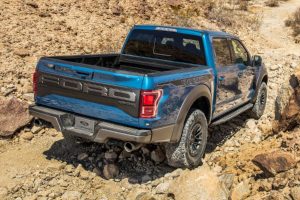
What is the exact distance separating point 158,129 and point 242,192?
1.33m

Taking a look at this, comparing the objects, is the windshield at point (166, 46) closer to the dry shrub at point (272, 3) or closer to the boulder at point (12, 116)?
the boulder at point (12, 116)

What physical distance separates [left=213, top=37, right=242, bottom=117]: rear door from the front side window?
0.23m

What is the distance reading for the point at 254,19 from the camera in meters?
19.4

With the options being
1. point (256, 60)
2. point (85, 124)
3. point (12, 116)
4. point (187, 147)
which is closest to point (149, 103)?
point (85, 124)

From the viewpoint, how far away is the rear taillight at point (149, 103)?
164 inches

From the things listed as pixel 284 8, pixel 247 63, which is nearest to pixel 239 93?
pixel 247 63

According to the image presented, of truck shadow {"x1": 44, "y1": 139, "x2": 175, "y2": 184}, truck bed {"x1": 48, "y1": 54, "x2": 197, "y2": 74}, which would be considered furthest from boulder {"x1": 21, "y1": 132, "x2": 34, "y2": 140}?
truck bed {"x1": 48, "y1": 54, "x2": 197, "y2": 74}

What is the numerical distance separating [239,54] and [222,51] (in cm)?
92

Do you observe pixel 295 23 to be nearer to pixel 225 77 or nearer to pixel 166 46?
pixel 225 77

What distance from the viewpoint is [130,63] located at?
6160 millimetres

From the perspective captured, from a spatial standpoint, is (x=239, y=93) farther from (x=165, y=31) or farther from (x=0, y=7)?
(x=0, y=7)

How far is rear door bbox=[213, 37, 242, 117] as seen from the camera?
19.0ft

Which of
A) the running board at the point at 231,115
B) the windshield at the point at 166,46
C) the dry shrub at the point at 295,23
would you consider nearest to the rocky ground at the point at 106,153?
the running board at the point at 231,115

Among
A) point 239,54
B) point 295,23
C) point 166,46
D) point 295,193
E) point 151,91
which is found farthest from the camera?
point 295,23
